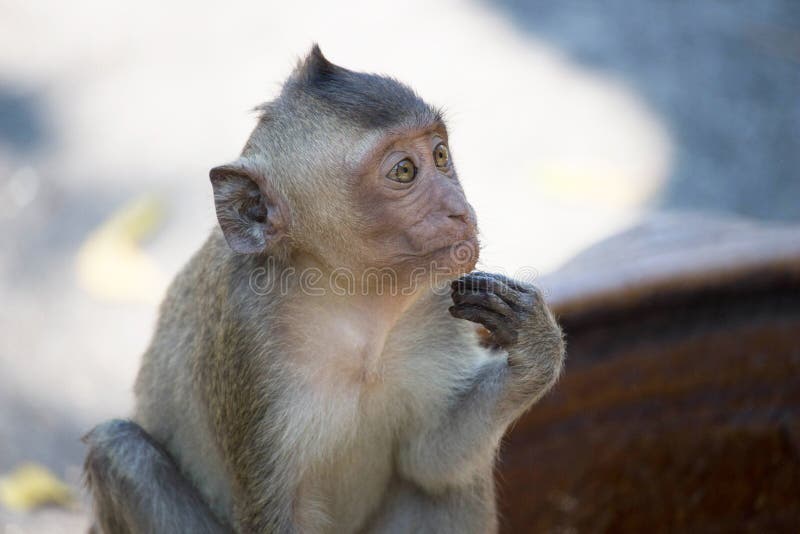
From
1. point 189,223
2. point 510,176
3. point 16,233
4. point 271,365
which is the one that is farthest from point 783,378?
point 16,233

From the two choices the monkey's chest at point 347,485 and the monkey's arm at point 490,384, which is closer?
the monkey's arm at point 490,384

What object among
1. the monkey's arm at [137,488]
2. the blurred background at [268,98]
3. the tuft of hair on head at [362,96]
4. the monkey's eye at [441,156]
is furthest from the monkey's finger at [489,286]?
the blurred background at [268,98]

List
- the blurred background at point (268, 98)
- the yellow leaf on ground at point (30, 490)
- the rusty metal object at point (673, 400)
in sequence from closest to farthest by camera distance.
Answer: the rusty metal object at point (673, 400) < the yellow leaf on ground at point (30, 490) < the blurred background at point (268, 98)

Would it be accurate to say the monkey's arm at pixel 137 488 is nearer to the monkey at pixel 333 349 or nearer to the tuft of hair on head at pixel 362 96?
the monkey at pixel 333 349

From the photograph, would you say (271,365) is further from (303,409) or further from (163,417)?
(163,417)

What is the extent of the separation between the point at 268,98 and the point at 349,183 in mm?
4994

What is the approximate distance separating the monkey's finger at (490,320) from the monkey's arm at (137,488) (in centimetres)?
117

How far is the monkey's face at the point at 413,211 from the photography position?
3318 millimetres

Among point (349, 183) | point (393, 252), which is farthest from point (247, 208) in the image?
point (393, 252)

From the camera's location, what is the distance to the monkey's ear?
11.4 feet

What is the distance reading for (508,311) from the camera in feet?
12.0

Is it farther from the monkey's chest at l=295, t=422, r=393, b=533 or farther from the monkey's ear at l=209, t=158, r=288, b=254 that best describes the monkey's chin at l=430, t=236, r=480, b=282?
the monkey's chest at l=295, t=422, r=393, b=533

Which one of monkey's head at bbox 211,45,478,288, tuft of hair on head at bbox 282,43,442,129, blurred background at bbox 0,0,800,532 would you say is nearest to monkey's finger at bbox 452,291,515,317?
monkey's head at bbox 211,45,478,288

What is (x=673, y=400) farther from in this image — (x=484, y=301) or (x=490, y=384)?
(x=484, y=301)
